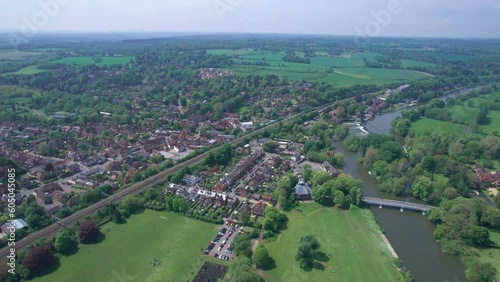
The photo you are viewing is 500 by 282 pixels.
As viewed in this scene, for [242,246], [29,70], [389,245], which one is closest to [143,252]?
[242,246]

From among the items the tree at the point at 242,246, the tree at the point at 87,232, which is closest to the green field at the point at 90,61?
the tree at the point at 87,232

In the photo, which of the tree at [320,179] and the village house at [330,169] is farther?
the village house at [330,169]

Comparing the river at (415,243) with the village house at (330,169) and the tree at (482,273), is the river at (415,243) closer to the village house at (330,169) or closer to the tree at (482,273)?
the tree at (482,273)

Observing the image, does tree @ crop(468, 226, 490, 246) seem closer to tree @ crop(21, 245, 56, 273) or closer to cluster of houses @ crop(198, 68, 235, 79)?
tree @ crop(21, 245, 56, 273)

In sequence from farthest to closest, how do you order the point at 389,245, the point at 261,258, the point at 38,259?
the point at 389,245 < the point at 261,258 < the point at 38,259

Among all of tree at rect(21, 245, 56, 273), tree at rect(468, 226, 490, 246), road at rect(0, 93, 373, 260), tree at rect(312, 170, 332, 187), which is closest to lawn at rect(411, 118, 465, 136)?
tree at rect(312, 170, 332, 187)

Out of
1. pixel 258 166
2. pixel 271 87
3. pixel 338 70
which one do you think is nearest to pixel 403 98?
pixel 271 87

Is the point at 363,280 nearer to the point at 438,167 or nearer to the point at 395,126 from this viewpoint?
the point at 438,167

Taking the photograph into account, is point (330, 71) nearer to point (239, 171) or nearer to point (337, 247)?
point (239, 171)
